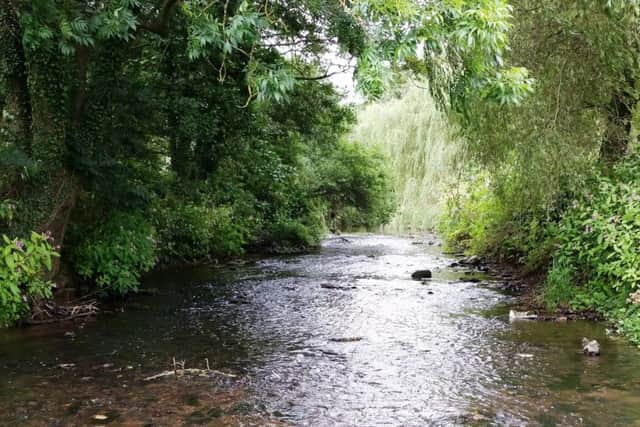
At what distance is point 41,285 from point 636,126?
9650 millimetres

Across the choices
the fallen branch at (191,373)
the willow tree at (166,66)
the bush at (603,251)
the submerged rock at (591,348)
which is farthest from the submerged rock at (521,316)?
the fallen branch at (191,373)

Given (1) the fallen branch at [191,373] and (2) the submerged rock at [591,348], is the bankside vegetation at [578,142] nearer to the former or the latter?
(2) the submerged rock at [591,348]

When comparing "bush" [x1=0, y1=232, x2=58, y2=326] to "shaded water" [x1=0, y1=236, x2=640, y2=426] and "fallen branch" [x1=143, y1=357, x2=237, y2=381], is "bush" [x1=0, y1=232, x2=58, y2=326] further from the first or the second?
"fallen branch" [x1=143, y1=357, x2=237, y2=381]

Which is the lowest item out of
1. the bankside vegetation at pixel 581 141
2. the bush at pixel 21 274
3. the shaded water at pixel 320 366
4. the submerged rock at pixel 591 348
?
the shaded water at pixel 320 366

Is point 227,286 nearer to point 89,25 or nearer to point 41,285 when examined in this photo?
point 41,285

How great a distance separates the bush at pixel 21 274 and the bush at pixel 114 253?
1.32m

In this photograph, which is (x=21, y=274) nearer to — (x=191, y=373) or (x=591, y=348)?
(x=191, y=373)

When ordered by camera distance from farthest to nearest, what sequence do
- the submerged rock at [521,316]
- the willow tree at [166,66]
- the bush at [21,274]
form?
the submerged rock at [521,316], the bush at [21,274], the willow tree at [166,66]

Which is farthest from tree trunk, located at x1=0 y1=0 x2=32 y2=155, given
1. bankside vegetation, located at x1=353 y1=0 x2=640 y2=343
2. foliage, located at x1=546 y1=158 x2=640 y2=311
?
foliage, located at x1=546 y1=158 x2=640 y2=311

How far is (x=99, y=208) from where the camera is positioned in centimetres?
1060

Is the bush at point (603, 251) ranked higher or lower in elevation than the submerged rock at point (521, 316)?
higher

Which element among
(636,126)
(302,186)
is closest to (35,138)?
(636,126)

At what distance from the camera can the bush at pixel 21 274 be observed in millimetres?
7871

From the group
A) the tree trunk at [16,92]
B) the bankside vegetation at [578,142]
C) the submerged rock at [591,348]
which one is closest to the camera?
the submerged rock at [591,348]
